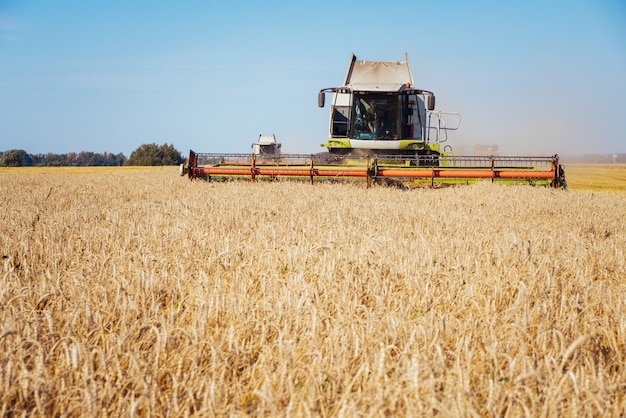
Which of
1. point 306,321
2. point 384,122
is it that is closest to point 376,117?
point 384,122

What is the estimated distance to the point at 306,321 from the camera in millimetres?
2404

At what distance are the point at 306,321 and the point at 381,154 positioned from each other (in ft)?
38.5

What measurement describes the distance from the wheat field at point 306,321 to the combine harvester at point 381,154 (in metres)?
6.17

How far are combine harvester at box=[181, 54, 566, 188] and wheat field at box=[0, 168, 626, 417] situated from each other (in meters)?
6.17

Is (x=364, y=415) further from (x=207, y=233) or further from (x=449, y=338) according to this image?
(x=207, y=233)

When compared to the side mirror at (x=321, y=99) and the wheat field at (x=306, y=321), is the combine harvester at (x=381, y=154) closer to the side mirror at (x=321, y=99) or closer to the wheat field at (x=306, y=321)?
the side mirror at (x=321, y=99)

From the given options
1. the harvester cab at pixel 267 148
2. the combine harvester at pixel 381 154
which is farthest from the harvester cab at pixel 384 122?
the harvester cab at pixel 267 148

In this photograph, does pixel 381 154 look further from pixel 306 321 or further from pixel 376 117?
pixel 306 321

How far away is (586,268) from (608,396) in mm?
2153

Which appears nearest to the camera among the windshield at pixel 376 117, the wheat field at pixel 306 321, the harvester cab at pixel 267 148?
the wheat field at pixel 306 321

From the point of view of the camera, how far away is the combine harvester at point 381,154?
1221cm

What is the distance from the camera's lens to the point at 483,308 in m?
2.76

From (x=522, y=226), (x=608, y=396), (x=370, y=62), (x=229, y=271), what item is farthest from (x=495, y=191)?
(x=608, y=396)

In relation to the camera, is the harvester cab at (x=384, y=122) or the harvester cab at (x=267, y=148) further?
the harvester cab at (x=267, y=148)
